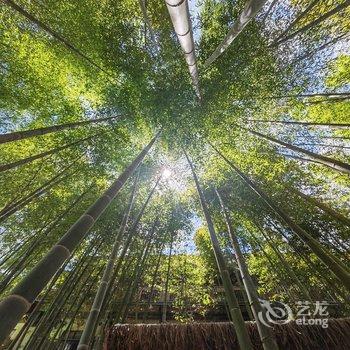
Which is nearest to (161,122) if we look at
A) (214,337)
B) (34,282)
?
(214,337)

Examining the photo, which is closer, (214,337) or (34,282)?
(34,282)

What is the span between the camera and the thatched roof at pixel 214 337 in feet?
8.55

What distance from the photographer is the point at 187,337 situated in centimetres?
271

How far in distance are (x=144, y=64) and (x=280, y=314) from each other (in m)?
6.01

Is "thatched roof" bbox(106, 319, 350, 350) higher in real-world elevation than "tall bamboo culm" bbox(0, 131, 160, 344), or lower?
higher

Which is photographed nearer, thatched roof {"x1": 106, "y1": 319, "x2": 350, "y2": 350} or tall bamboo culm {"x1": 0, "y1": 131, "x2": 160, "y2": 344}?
tall bamboo culm {"x1": 0, "y1": 131, "x2": 160, "y2": 344}

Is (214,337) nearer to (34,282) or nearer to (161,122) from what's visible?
(34,282)

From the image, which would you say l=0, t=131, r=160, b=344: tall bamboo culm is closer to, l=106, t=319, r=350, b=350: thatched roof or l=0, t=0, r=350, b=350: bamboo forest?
l=106, t=319, r=350, b=350: thatched roof

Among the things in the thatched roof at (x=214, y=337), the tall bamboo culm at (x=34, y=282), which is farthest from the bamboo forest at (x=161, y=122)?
the tall bamboo culm at (x=34, y=282)

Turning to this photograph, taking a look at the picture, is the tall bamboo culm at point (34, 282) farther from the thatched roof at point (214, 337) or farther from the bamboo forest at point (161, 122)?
the bamboo forest at point (161, 122)

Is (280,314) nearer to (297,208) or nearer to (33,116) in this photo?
(297,208)

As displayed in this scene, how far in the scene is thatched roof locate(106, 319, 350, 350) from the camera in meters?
2.61

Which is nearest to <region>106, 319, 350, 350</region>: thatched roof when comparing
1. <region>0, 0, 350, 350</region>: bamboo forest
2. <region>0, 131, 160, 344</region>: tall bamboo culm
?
<region>0, 131, 160, 344</region>: tall bamboo culm

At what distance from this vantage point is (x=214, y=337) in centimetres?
270
